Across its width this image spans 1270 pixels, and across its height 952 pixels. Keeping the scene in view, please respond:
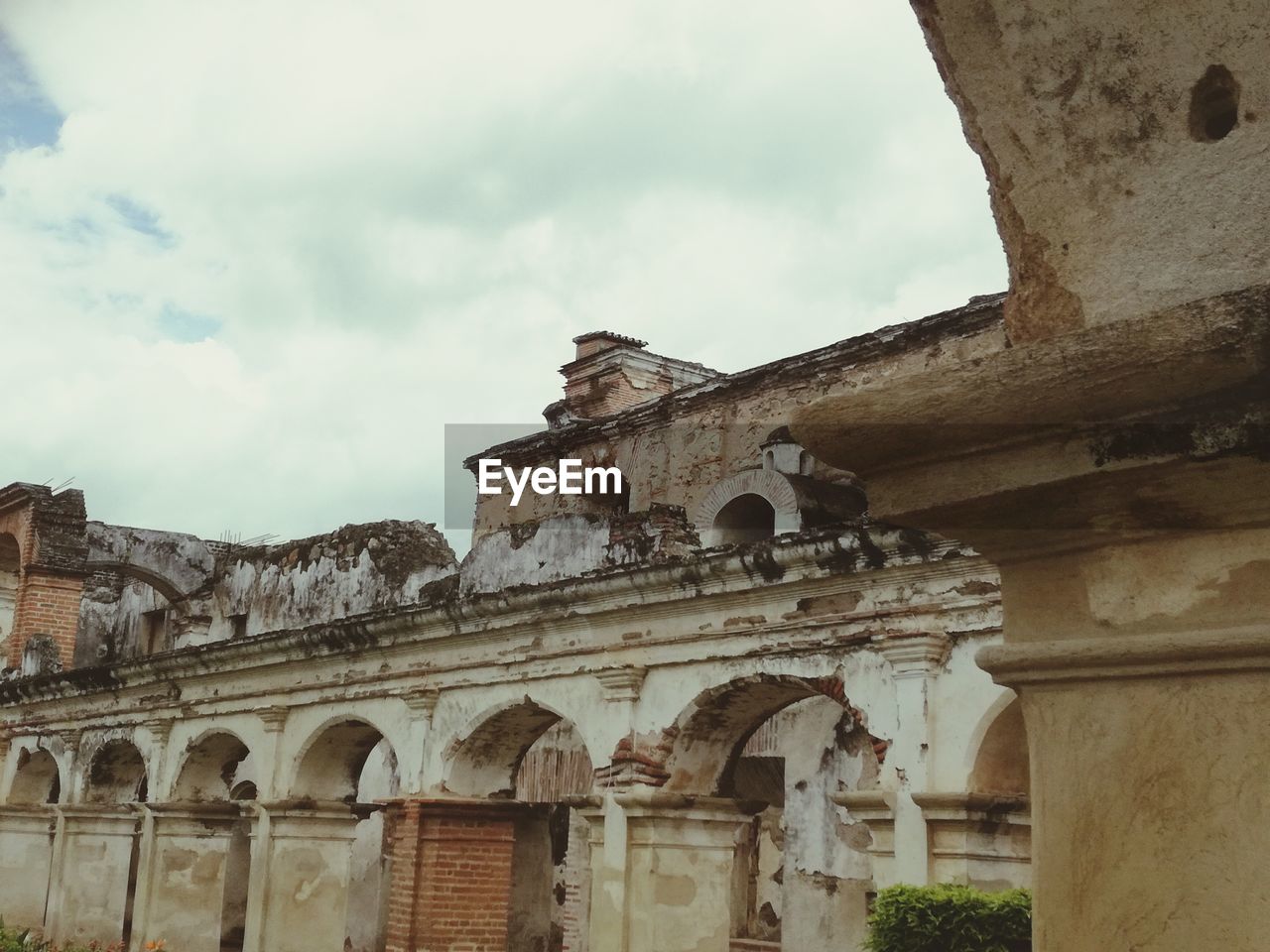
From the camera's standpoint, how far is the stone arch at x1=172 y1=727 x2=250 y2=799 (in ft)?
43.9

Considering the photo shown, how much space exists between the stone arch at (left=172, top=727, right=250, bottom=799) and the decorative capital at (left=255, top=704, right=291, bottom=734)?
1070mm

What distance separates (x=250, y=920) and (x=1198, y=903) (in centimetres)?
1127

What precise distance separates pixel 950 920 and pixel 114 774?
1151 cm

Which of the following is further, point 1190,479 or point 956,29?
point 956,29

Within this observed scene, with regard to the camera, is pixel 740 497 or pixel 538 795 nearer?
pixel 538 795

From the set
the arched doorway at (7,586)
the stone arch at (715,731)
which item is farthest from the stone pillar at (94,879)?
the stone arch at (715,731)

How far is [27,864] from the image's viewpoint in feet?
50.4

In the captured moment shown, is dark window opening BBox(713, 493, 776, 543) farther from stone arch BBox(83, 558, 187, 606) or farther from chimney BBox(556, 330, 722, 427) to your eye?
stone arch BBox(83, 558, 187, 606)

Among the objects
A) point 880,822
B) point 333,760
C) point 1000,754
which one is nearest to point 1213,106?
point 1000,754

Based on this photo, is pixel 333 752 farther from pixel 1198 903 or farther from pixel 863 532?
pixel 1198 903

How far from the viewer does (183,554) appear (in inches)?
719

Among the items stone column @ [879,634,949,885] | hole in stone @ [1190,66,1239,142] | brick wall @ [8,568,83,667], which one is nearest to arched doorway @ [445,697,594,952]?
stone column @ [879,634,949,885]

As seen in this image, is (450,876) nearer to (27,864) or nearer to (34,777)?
(27,864)

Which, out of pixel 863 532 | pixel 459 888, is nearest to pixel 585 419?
pixel 459 888
